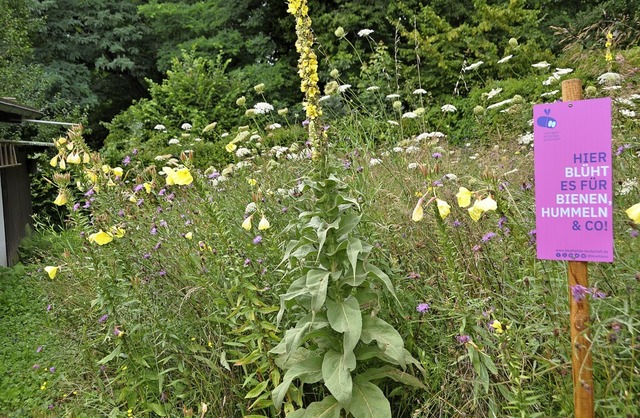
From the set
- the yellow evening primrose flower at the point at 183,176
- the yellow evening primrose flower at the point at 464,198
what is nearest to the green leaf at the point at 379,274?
the yellow evening primrose flower at the point at 464,198

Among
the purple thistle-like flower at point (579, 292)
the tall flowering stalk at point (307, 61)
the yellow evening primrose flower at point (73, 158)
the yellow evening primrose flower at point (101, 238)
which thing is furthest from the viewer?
the yellow evening primrose flower at point (73, 158)

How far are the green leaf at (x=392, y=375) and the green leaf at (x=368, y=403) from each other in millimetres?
62

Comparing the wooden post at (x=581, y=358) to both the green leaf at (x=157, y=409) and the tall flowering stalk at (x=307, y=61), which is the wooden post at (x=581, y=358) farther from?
the green leaf at (x=157, y=409)

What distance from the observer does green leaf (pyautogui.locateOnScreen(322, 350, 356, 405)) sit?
2.13 m

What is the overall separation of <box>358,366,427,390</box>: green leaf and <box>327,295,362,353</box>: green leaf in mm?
288

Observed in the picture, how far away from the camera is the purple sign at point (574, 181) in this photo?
5.74 feet

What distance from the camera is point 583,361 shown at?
65.0 inches

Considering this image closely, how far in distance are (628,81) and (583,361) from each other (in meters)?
3.52

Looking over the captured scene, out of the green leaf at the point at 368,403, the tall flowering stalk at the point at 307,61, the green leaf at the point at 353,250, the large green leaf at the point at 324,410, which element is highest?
the tall flowering stalk at the point at 307,61

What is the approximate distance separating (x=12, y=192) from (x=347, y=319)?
9.19 m

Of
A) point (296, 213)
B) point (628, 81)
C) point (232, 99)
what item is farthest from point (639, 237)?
point (232, 99)

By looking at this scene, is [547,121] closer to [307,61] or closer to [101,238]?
[307,61]

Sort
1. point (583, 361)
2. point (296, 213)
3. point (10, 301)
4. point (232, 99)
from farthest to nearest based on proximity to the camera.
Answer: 1. point (232, 99)
2. point (10, 301)
3. point (296, 213)
4. point (583, 361)

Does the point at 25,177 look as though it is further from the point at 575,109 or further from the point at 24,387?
the point at 575,109
